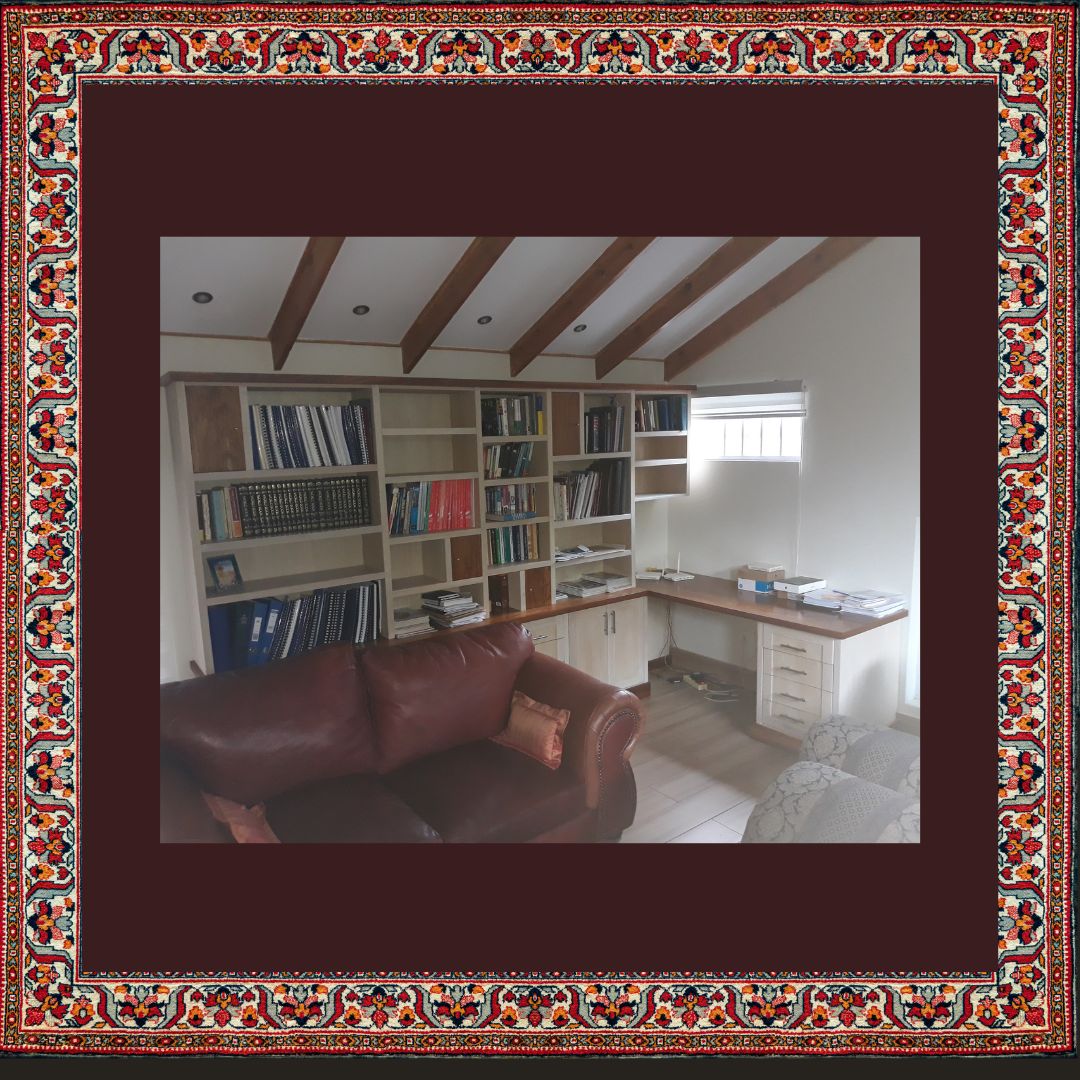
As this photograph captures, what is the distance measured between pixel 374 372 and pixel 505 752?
136 cm

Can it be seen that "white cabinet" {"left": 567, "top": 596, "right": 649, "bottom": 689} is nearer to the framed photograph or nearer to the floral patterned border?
the floral patterned border

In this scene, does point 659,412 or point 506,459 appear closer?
point 659,412

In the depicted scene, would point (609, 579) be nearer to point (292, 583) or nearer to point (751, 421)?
point (751, 421)

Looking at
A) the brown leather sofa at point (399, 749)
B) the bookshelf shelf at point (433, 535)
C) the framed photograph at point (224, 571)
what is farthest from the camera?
the bookshelf shelf at point (433, 535)

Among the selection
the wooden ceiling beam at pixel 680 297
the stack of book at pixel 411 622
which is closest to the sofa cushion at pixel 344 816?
the stack of book at pixel 411 622

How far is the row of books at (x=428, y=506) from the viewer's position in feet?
7.32

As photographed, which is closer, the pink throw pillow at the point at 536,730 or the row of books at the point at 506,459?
the pink throw pillow at the point at 536,730

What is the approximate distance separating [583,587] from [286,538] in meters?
0.97

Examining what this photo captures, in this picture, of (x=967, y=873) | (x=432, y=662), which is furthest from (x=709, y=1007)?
(x=432, y=662)

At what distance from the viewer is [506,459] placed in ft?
7.48

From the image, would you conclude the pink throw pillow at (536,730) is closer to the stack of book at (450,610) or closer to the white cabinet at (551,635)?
the white cabinet at (551,635)

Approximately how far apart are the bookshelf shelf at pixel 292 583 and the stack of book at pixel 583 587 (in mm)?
614

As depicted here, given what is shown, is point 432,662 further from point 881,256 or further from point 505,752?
point 881,256

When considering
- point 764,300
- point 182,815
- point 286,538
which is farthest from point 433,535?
point 764,300
